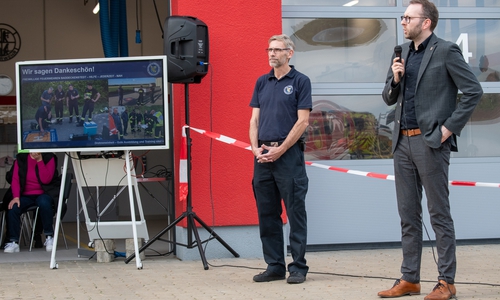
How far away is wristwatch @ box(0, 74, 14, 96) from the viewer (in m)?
13.1

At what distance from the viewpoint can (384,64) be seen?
23.5ft

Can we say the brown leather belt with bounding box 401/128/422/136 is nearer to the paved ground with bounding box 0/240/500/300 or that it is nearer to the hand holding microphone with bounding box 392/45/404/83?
the hand holding microphone with bounding box 392/45/404/83

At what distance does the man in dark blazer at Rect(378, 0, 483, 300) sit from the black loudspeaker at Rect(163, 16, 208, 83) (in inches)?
80.6

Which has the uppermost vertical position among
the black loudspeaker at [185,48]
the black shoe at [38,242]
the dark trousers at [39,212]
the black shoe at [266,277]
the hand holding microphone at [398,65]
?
the black loudspeaker at [185,48]

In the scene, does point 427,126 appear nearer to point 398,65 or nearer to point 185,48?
point 398,65

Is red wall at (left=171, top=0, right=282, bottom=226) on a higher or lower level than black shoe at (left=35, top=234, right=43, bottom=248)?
higher

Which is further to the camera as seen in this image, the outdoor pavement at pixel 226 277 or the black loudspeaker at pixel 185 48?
the black loudspeaker at pixel 185 48

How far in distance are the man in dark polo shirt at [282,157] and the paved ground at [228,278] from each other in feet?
0.77

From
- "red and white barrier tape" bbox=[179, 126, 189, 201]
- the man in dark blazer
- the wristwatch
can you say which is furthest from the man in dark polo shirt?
the wristwatch

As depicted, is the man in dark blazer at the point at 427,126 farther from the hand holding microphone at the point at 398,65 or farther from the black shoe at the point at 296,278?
the black shoe at the point at 296,278

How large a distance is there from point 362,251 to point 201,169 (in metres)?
1.77

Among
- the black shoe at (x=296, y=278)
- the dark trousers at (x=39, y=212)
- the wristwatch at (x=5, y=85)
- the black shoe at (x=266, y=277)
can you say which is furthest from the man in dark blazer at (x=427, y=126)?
the wristwatch at (x=5, y=85)

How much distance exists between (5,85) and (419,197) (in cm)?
1030

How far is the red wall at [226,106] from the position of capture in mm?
6598
